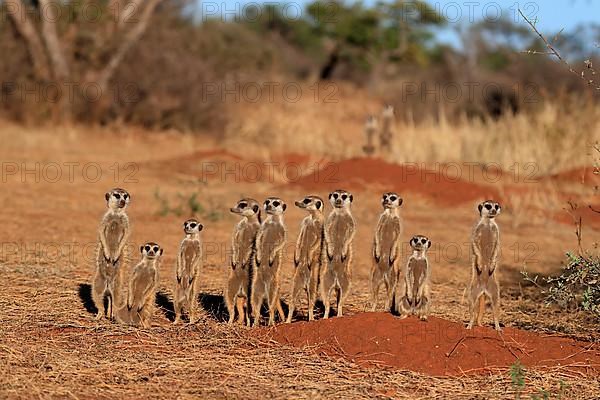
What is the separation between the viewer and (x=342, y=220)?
8.47 metres

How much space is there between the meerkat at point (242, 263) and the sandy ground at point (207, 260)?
0.26m

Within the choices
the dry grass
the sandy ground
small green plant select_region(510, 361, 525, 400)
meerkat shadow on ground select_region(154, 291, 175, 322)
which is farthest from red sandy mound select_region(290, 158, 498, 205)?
small green plant select_region(510, 361, 525, 400)

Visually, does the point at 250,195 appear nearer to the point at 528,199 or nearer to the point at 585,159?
the point at 528,199

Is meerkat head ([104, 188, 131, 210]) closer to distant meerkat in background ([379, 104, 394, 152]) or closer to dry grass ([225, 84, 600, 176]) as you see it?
dry grass ([225, 84, 600, 176])

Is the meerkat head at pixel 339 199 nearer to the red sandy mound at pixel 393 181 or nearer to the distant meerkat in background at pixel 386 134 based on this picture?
the red sandy mound at pixel 393 181

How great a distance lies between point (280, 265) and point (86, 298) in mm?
2110

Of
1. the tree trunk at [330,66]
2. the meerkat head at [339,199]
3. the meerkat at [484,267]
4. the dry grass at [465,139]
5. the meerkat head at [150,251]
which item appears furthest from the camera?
the tree trunk at [330,66]

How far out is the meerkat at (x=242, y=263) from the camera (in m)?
8.33

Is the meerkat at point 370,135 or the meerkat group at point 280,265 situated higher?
the meerkat at point 370,135

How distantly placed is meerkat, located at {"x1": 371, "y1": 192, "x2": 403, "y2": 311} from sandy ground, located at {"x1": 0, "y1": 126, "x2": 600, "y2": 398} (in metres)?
0.91

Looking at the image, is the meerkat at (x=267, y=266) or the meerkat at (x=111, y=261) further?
the meerkat at (x=111, y=261)

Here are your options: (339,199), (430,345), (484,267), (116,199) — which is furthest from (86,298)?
(484,267)

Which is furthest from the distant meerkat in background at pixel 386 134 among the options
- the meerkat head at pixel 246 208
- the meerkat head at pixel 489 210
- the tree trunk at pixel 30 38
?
the meerkat head at pixel 489 210

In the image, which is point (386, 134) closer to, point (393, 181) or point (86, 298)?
point (393, 181)
